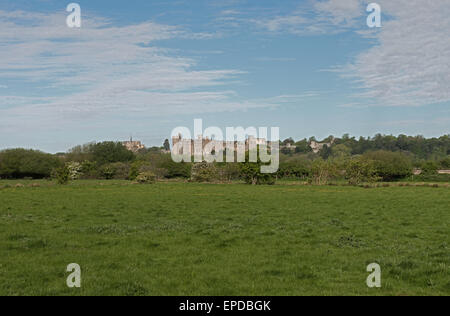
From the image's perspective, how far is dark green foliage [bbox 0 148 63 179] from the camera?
9288 cm

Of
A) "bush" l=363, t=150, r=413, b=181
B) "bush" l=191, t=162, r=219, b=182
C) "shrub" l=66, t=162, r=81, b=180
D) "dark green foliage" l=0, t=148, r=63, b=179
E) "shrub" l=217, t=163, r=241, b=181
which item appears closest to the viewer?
"bush" l=191, t=162, r=219, b=182

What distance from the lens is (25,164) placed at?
9281 cm

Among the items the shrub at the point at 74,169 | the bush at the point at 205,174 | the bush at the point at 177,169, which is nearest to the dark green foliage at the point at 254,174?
the bush at the point at 205,174

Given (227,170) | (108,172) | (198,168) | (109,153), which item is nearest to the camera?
(198,168)

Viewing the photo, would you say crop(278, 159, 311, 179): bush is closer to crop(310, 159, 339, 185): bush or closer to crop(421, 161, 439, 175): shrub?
crop(310, 159, 339, 185): bush

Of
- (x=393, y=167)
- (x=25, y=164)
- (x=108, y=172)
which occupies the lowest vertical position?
(x=108, y=172)

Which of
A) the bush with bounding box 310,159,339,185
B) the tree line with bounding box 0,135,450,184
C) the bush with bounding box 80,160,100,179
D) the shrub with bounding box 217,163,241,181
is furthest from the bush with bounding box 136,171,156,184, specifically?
the bush with bounding box 80,160,100,179

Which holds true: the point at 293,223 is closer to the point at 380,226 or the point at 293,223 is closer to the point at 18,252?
the point at 380,226

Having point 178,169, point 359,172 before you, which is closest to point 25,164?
point 178,169

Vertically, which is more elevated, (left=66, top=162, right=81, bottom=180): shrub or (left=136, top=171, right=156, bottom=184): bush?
(left=66, top=162, right=81, bottom=180): shrub

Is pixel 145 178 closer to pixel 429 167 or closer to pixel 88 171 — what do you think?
pixel 88 171
